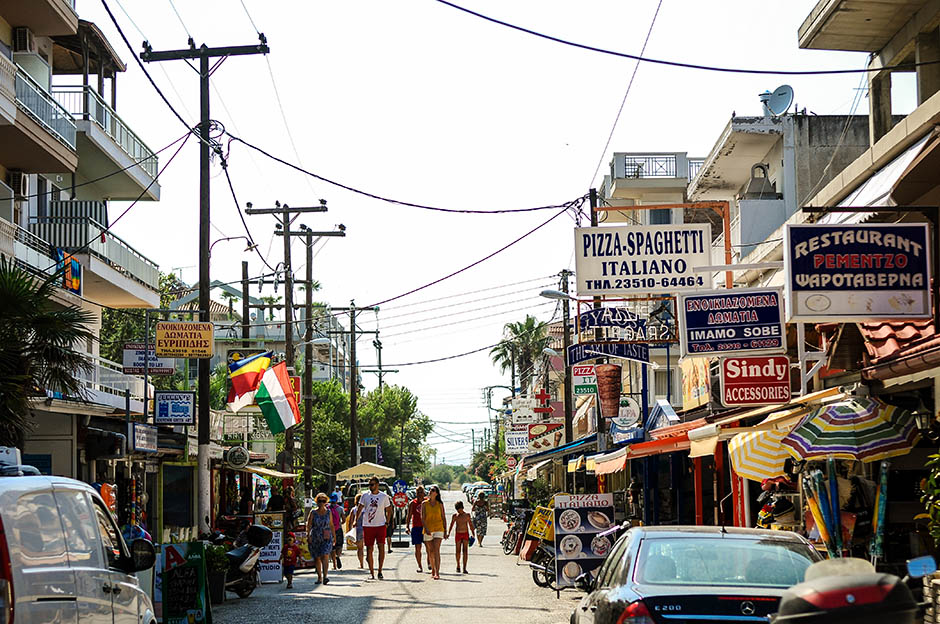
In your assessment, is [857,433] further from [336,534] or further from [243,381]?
[243,381]

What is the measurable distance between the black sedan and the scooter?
10.4 meters

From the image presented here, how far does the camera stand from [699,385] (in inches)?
1072

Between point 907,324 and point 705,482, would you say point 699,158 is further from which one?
point 907,324

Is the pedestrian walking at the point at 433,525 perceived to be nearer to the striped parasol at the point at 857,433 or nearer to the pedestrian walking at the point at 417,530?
the pedestrian walking at the point at 417,530

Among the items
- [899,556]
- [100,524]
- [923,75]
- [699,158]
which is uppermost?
[699,158]

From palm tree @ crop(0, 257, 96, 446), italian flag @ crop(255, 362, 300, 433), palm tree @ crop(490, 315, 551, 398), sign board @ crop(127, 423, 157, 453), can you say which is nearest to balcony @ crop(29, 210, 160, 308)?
italian flag @ crop(255, 362, 300, 433)

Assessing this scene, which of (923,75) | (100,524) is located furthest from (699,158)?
(100,524)

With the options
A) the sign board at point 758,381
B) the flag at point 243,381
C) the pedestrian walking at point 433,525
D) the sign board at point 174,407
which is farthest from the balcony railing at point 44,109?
the sign board at point 758,381

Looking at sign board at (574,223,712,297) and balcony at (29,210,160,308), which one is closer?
sign board at (574,223,712,297)

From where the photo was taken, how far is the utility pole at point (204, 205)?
22.8m

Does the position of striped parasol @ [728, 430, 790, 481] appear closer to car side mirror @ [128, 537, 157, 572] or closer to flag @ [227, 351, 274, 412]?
car side mirror @ [128, 537, 157, 572]

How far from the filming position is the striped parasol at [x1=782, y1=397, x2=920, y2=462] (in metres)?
12.1

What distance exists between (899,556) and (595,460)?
10.1 m

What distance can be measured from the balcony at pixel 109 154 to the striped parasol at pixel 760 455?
65.7ft
